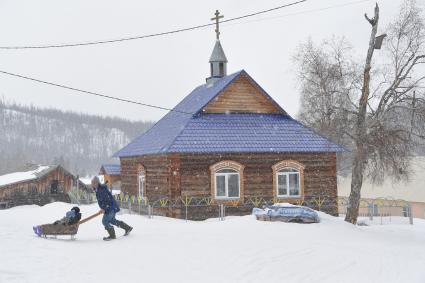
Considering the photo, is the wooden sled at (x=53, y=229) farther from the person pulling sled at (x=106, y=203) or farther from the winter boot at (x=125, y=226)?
the winter boot at (x=125, y=226)

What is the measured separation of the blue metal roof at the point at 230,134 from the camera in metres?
21.7

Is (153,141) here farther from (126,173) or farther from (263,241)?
(263,241)

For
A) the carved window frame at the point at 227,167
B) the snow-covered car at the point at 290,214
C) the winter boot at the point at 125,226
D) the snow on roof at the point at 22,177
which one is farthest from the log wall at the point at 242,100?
the snow on roof at the point at 22,177

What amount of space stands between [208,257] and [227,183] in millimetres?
11381

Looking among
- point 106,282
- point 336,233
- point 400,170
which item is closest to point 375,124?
point 400,170

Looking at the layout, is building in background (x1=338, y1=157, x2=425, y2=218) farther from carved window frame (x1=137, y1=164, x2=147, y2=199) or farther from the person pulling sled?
the person pulling sled

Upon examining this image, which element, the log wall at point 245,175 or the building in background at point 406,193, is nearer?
the log wall at point 245,175

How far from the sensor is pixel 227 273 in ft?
30.7

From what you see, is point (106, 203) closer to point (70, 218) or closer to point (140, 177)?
point (70, 218)

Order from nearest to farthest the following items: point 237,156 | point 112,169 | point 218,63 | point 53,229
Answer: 1. point 53,229
2. point 237,156
3. point 218,63
4. point 112,169

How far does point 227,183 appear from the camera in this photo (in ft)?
72.1

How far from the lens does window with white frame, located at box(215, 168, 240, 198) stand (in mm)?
21891

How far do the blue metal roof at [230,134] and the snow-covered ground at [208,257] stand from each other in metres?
7.11

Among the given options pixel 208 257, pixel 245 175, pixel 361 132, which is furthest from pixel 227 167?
pixel 208 257
